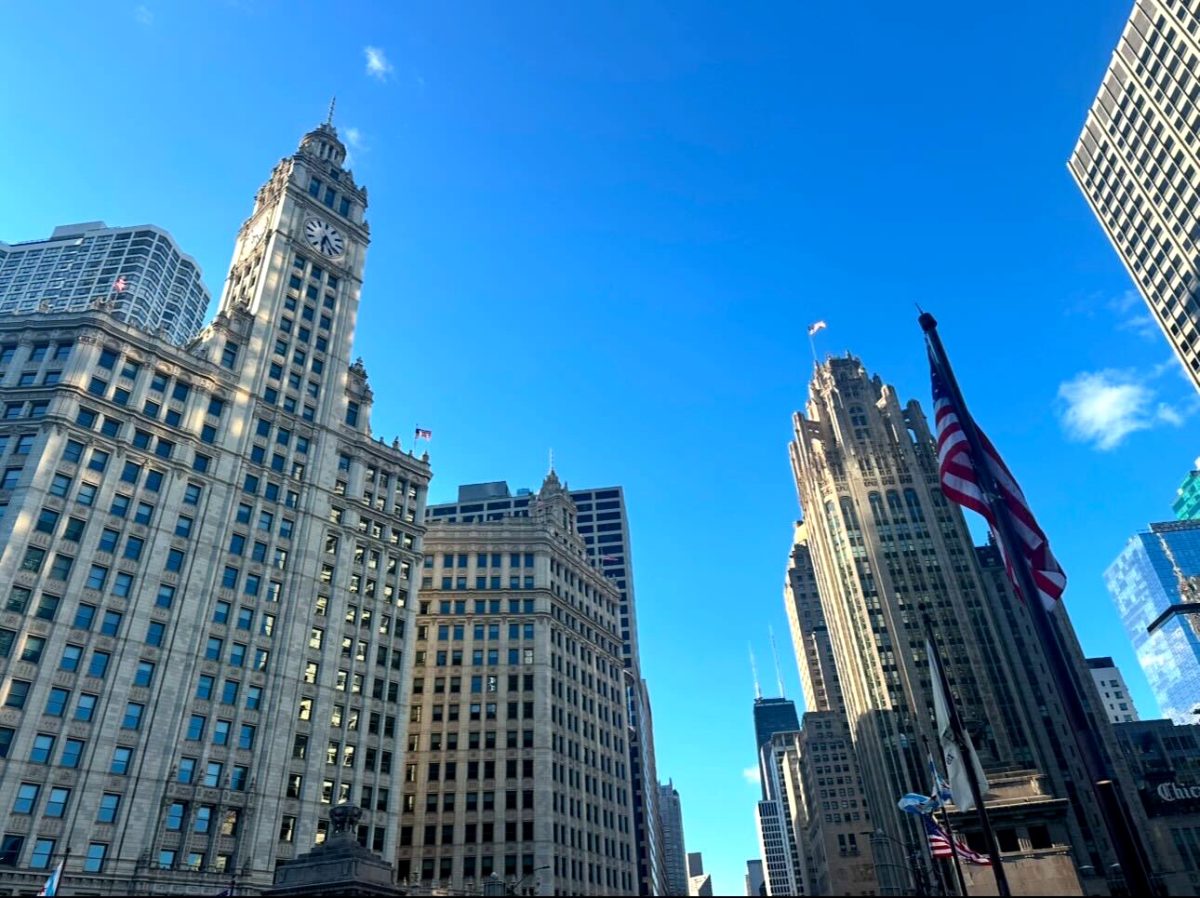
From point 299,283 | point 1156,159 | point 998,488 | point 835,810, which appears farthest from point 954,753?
point 835,810

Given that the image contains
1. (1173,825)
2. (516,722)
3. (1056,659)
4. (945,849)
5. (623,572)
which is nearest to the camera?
(1056,659)

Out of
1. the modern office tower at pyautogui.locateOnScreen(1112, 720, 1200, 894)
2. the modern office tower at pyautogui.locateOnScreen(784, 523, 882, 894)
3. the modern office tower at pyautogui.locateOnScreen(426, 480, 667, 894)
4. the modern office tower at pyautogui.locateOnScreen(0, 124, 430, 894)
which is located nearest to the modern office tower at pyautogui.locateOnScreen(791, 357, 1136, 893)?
the modern office tower at pyautogui.locateOnScreen(1112, 720, 1200, 894)

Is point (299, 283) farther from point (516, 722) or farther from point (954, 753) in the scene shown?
point (954, 753)

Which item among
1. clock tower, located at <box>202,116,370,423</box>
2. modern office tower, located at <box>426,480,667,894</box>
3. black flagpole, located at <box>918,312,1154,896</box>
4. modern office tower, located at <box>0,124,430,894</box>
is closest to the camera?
black flagpole, located at <box>918,312,1154,896</box>

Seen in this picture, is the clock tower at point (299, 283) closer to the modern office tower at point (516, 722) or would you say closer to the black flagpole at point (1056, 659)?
the modern office tower at point (516, 722)

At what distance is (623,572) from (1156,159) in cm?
11740

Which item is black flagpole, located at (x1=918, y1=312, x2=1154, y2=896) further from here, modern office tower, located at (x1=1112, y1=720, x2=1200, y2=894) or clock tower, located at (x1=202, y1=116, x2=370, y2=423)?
modern office tower, located at (x1=1112, y1=720, x2=1200, y2=894)

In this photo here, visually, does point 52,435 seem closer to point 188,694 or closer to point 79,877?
point 188,694

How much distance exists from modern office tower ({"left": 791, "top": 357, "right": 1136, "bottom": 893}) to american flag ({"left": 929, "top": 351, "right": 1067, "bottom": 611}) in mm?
87796

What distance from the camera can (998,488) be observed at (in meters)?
22.3

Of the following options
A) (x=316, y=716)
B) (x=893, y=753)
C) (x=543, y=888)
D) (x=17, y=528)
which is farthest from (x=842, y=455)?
(x=17, y=528)

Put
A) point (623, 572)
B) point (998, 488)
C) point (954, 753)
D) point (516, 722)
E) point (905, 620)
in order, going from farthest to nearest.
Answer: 1. point (623, 572)
2. point (905, 620)
3. point (516, 722)
4. point (954, 753)
5. point (998, 488)

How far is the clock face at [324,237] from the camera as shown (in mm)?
100812

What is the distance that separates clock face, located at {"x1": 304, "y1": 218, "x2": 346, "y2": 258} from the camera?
10081cm
